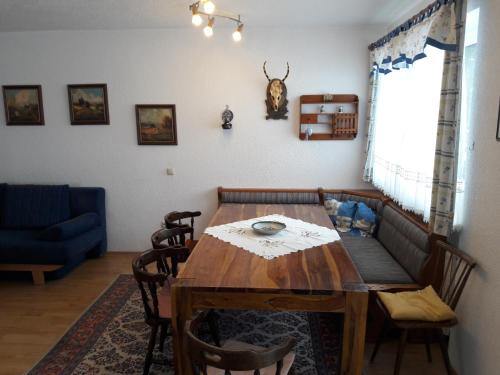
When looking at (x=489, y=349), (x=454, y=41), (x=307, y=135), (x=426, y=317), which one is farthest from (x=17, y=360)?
(x=454, y=41)

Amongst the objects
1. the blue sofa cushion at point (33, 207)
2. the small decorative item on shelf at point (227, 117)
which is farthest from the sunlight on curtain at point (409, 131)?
the blue sofa cushion at point (33, 207)

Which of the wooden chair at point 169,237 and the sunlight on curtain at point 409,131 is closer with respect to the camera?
the wooden chair at point 169,237

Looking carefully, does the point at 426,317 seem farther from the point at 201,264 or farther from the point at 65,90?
the point at 65,90

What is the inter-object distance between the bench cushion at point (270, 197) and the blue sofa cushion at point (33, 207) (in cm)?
190

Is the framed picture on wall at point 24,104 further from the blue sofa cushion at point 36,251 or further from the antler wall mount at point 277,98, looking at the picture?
the antler wall mount at point 277,98

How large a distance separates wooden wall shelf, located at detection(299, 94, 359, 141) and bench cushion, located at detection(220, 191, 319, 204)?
2.13 ft

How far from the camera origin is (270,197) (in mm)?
4145

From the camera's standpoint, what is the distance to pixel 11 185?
4.27 metres

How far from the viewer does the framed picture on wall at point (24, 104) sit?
13.9ft

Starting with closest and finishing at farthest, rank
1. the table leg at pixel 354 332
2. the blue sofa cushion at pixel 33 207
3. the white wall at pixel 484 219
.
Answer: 1. the table leg at pixel 354 332
2. the white wall at pixel 484 219
3. the blue sofa cushion at pixel 33 207

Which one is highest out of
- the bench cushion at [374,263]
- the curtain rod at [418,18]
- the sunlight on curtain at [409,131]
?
the curtain rod at [418,18]

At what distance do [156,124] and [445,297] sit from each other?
3315 mm

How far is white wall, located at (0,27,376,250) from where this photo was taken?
13.0 ft

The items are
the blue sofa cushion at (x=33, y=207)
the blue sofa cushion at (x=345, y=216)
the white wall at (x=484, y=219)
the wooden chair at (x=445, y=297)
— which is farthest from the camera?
the blue sofa cushion at (x=33, y=207)
